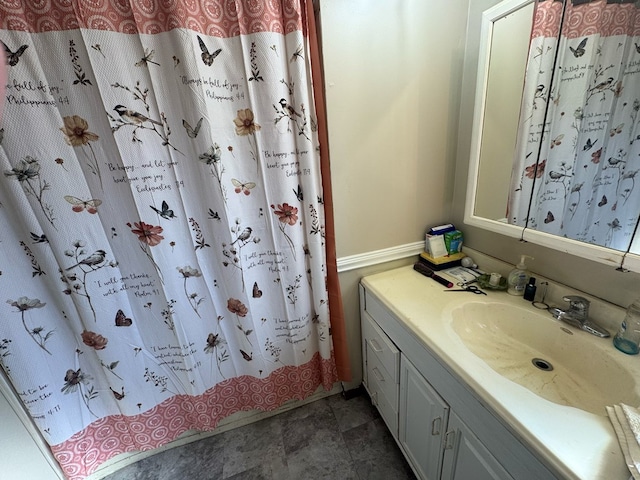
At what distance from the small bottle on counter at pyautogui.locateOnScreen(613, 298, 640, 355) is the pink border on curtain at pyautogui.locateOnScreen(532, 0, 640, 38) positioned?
2.34 feet

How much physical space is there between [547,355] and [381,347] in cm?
57

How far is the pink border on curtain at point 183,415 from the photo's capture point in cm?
110

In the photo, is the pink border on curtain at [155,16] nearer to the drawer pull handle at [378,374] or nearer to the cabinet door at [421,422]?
the cabinet door at [421,422]

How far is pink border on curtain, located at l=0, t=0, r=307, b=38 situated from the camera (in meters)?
0.71

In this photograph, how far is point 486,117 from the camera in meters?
1.02

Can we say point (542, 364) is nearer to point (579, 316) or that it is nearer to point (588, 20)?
point (579, 316)

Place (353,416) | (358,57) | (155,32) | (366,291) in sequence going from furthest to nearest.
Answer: (353,416), (366,291), (358,57), (155,32)

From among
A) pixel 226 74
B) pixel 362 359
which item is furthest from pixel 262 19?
pixel 362 359

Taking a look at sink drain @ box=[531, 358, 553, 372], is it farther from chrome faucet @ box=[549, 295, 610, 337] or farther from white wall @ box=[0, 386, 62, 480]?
white wall @ box=[0, 386, 62, 480]

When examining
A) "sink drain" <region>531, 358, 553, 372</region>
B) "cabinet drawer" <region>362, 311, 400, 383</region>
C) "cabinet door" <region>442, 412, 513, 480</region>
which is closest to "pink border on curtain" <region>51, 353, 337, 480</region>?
"cabinet drawer" <region>362, 311, 400, 383</region>

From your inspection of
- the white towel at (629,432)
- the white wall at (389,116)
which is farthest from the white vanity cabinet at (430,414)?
the white wall at (389,116)

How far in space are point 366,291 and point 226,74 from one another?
3.44 feet

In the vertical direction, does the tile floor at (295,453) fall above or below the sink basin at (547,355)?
below

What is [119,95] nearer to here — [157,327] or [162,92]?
[162,92]
